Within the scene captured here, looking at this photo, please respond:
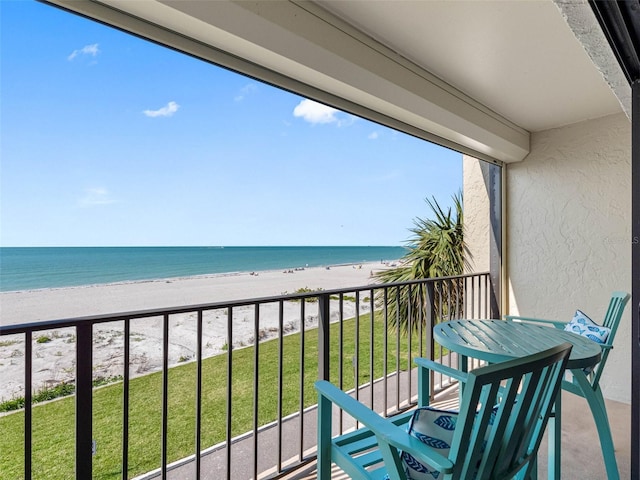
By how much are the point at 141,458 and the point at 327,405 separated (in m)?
2.98

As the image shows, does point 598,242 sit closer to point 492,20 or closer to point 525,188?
point 525,188

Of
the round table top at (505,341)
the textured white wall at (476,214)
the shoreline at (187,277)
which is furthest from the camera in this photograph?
the shoreline at (187,277)

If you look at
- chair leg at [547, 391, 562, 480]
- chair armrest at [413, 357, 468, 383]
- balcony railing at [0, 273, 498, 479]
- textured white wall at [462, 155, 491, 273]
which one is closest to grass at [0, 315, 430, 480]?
balcony railing at [0, 273, 498, 479]

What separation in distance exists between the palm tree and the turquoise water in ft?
59.8

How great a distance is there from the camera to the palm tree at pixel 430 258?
4289mm

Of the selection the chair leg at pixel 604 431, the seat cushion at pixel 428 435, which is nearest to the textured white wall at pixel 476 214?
the chair leg at pixel 604 431

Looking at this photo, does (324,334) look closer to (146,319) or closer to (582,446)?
(582,446)

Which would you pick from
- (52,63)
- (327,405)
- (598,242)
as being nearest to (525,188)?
(598,242)

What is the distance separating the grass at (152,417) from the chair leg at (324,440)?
0.73 m

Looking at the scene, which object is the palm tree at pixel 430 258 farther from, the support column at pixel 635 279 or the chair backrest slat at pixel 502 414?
the chair backrest slat at pixel 502 414

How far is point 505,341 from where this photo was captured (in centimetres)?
174

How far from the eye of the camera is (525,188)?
347cm

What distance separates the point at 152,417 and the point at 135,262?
18119 mm

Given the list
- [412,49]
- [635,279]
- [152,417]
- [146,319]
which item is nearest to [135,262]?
[152,417]
